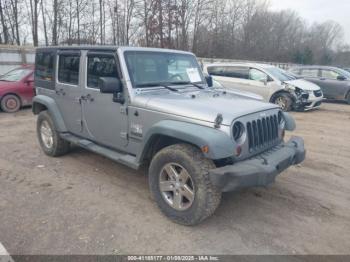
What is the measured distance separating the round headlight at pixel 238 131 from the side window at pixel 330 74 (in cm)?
1295

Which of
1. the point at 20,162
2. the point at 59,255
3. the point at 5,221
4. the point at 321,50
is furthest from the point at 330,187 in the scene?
the point at 321,50

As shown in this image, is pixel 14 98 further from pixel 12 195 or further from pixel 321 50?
pixel 321 50

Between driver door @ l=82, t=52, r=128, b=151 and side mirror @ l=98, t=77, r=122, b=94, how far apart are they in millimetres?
191

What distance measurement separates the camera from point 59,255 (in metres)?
2.88

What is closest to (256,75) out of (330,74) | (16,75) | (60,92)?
(330,74)

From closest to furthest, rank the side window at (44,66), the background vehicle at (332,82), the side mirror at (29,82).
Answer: the side window at (44,66) → the side mirror at (29,82) → the background vehicle at (332,82)

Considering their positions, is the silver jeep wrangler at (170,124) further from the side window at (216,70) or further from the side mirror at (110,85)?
the side window at (216,70)

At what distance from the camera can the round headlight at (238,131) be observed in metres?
3.12

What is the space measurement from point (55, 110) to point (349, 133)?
23.8ft

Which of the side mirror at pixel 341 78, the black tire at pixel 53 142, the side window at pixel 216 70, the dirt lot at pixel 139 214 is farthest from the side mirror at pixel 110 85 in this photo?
the side mirror at pixel 341 78

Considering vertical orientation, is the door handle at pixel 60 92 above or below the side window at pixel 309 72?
below

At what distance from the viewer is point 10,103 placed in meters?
9.95

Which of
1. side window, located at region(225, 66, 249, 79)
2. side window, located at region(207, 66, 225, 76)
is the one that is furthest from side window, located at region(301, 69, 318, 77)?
side window, located at region(207, 66, 225, 76)

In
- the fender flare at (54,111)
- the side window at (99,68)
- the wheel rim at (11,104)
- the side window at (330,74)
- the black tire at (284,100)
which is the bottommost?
the wheel rim at (11,104)
